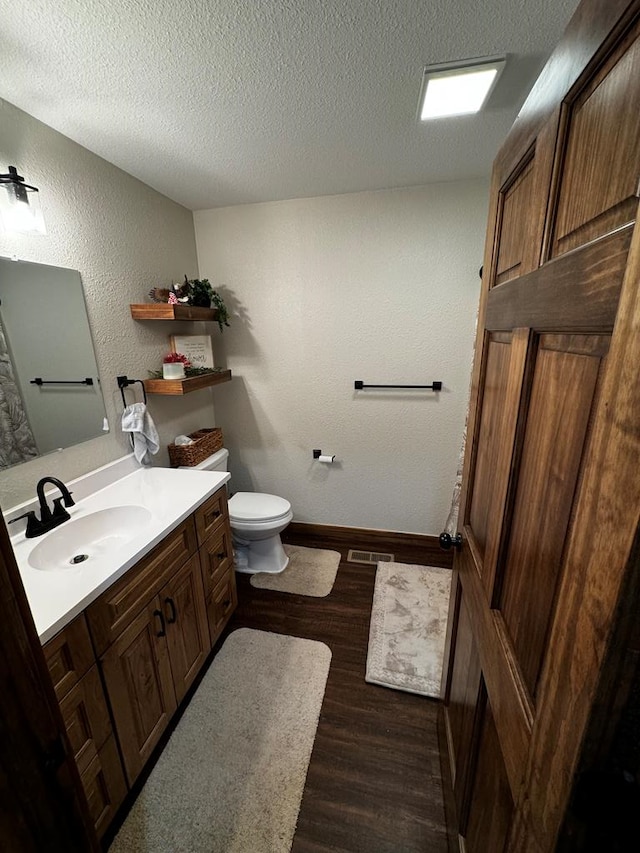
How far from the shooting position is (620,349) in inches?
13.1

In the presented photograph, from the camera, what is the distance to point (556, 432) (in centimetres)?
53

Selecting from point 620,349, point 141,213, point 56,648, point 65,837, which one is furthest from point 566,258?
point 141,213

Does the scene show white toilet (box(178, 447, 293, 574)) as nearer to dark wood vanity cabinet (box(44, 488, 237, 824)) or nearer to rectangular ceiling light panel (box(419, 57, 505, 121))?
dark wood vanity cabinet (box(44, 488, 237, 824))

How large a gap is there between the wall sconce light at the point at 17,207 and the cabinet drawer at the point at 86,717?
58.9 inches

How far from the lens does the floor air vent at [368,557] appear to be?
2416mm

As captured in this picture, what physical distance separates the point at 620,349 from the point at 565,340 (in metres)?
0.19

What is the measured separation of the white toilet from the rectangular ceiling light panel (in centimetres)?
205

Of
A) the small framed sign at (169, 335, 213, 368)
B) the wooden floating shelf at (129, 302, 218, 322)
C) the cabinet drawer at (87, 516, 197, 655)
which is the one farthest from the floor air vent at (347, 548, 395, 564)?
the wooden floating shelf at (129, 302, 218, 322)

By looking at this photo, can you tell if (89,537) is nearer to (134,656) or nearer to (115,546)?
(115,546)

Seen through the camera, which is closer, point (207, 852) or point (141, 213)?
point (207, 852)

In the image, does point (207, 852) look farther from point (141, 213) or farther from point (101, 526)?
point (141, 213)

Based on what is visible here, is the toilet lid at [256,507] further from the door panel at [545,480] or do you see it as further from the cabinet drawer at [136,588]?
the door panel at [545,480]

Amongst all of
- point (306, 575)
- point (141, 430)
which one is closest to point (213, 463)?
point (141, 430)

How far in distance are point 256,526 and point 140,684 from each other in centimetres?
101
